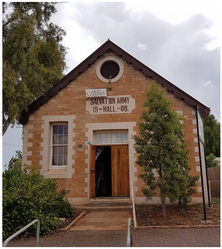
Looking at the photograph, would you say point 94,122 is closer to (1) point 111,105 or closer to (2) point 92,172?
(1) point 111,105

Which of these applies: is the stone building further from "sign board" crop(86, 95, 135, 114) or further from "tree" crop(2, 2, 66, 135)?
"tree" crop(2, 2, 66, 135)

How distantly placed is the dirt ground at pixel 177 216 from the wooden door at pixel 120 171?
1.08m

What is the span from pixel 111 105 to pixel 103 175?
4018 millimetres

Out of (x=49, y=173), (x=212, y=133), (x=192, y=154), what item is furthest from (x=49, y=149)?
(x=212, y=133)

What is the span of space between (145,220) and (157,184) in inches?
45.1

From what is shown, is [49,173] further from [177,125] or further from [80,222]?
[177,125]

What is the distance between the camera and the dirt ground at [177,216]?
7.20 m

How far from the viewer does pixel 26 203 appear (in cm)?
651

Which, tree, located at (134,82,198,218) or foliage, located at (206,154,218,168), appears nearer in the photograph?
tree, located at (134,82,198,218)

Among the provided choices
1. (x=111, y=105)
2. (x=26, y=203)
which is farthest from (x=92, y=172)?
(x=26, y=203)

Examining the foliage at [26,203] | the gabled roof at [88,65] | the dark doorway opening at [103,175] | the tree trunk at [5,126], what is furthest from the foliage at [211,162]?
the tree trunk at [5,126]

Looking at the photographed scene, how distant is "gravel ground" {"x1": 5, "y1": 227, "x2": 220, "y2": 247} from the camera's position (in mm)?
5555

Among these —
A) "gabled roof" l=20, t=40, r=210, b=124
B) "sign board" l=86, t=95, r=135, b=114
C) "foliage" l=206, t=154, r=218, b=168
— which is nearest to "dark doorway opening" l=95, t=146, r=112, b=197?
"sign board" l=86, t=95, r=135, b=114

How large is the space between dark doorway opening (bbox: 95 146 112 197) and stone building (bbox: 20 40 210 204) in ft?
0.95
